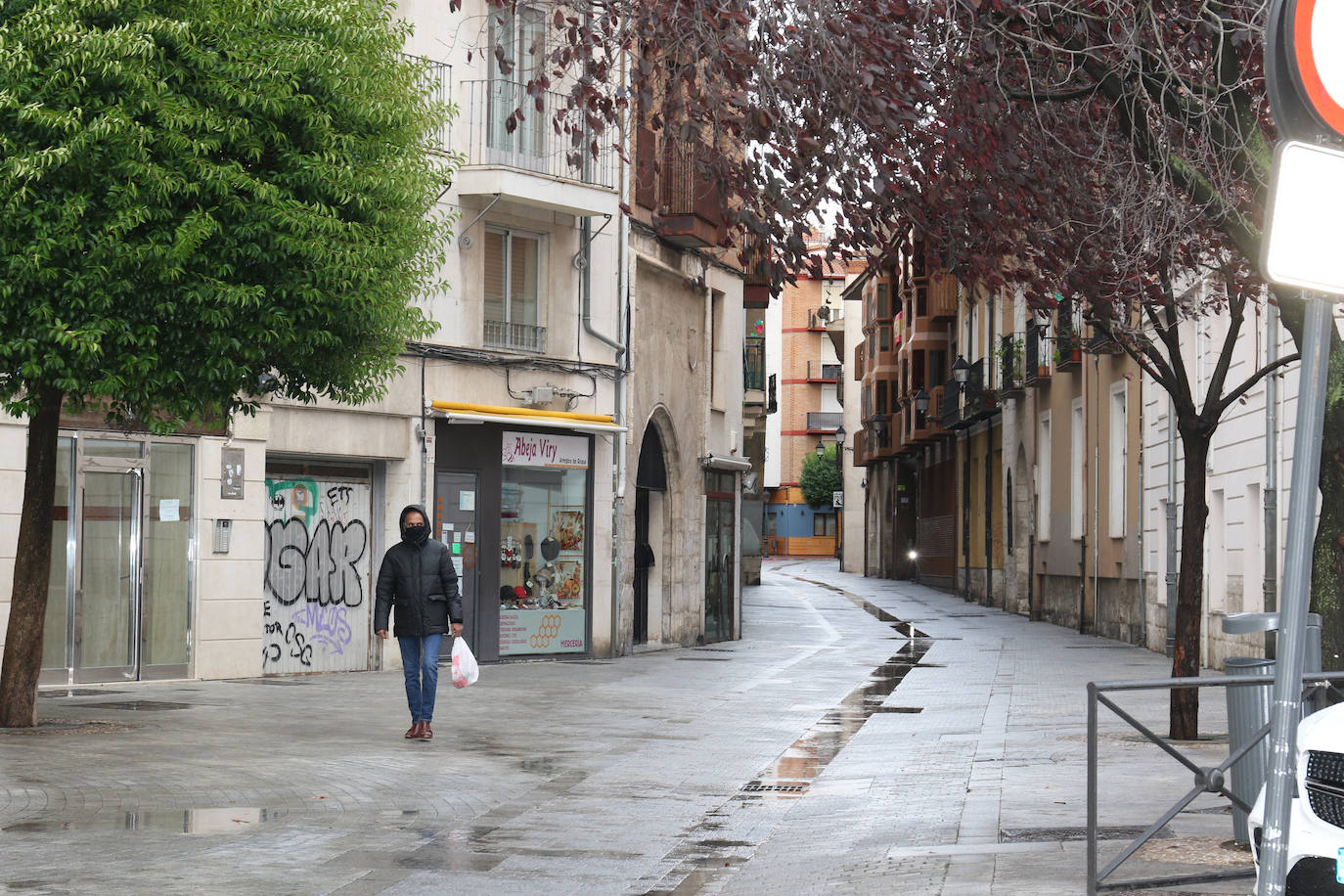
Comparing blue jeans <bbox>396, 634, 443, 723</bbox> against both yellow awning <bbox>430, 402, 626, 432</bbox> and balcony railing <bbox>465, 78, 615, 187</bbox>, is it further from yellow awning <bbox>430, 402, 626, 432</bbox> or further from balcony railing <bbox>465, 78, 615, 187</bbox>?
balcony railing <bbox>465, 78, 615, 187</bbox>

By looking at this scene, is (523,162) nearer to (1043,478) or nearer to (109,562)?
(109,562)

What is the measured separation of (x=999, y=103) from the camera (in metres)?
10.3

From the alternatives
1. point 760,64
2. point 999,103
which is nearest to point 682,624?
point 999,103

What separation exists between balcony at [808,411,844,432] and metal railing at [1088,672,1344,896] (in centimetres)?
9763

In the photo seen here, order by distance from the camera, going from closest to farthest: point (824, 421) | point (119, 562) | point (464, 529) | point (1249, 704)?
point (1249, 704), point (119, 562), point (464, 529), point (824, 421)

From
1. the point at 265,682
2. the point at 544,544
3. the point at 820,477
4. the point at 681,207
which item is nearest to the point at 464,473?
the point at 544,544

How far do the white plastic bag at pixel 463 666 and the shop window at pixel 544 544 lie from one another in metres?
9.05

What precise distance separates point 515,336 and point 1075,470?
1429 centimetres

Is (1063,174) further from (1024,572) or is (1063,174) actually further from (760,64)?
(1024,572)

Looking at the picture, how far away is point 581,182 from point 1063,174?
12.0m

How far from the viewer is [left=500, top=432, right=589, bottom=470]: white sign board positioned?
74.5 ft

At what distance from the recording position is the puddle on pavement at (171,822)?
884 centimetres

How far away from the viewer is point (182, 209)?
12906 mm

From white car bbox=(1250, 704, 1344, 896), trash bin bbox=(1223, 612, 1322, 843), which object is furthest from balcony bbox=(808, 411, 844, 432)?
white car bbox=(1250, 704, 1344, 896)
